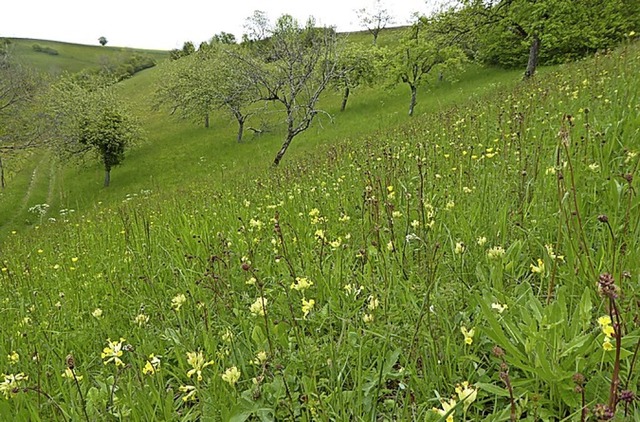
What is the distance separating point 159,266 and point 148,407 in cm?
220

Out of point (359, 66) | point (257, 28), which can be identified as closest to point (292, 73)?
point (257, 28)

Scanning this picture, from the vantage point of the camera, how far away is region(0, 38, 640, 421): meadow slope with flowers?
1645mm

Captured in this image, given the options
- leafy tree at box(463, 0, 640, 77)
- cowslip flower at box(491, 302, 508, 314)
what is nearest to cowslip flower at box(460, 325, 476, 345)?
cowslip flower at box(491, 302, 508, 314)

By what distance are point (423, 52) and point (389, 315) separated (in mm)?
26152

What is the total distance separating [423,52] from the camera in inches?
1000

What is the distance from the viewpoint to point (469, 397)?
55.5 inches

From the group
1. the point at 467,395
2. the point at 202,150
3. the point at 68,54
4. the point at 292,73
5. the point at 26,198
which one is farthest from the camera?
the point at 68,54

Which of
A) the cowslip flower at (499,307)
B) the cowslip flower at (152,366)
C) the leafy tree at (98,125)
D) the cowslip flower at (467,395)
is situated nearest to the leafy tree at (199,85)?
the leafy tree at (98,125)

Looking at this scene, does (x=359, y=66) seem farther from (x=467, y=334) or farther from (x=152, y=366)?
(x=152, y=366)

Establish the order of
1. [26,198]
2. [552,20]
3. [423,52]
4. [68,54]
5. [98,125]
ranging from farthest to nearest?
[68,54]
[98,125]
[26,198]
[423,52]
[552,20]

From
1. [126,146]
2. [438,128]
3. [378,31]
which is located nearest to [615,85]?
[438,128]

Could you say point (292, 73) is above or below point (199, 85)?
below

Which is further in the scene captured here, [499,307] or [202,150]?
→ [202,150]

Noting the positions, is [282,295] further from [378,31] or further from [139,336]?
[378,31]
